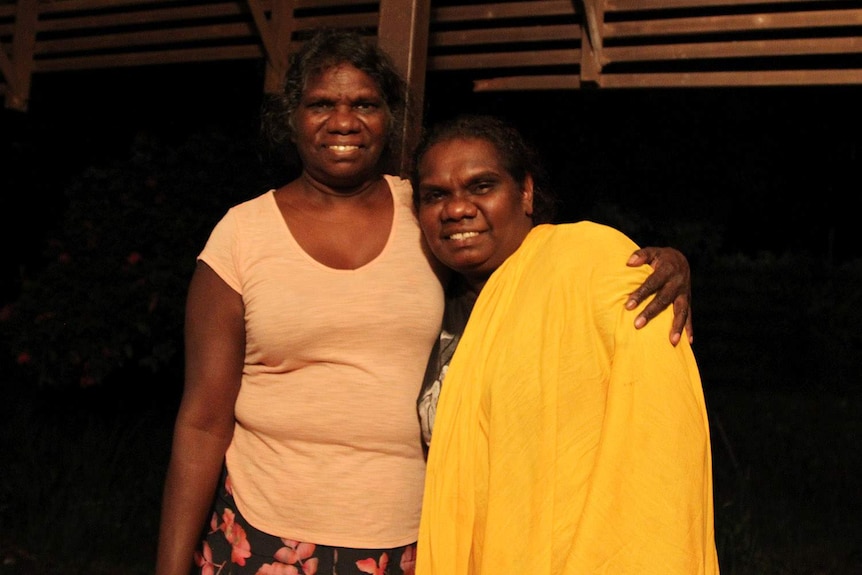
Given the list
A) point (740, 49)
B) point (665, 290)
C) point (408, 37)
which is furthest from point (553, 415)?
point (740, 49)

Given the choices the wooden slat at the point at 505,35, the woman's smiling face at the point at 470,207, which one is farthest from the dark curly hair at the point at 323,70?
the wooden slat at the point at 505,35

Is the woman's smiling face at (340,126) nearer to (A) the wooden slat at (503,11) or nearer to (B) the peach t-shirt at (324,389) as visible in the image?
(B) the peach t-shirt at (324,389)

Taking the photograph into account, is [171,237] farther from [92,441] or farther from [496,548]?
[496,548]

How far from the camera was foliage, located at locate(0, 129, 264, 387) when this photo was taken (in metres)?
5.39

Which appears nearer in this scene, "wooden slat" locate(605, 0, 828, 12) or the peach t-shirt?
the peach t-shirt

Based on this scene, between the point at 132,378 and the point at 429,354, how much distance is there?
4.05m

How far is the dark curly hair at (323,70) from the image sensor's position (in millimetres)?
2637

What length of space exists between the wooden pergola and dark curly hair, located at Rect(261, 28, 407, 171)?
6.5 inches

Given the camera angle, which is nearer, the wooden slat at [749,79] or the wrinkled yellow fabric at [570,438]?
the wrinkled yellow fabric at [570,438]

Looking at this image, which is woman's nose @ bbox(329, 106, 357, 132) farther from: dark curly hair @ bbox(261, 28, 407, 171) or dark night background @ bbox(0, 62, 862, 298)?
dark night background @ bbox(0, 62, 862, 298)

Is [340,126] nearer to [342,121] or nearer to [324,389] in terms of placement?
[342,121]

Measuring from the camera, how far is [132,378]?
6.28m

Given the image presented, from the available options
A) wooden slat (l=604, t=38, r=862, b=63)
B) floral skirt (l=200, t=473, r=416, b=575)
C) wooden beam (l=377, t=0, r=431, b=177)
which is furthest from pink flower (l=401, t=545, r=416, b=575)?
wooden slat (l=604, t=38, r=862, b=63)

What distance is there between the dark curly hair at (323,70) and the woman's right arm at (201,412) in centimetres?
44
